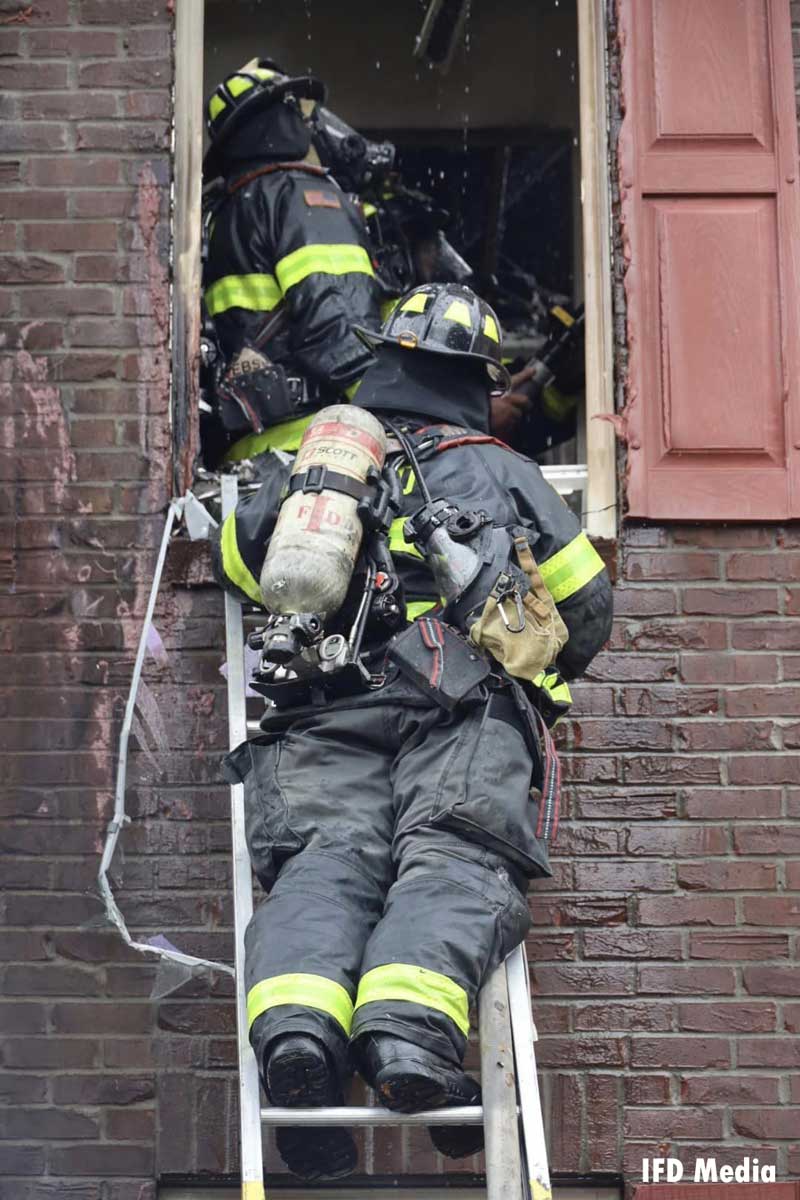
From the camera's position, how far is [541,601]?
12.7 ft

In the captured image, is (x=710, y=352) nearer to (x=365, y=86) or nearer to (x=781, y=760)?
(x=781, y=760)

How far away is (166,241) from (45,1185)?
2809mm

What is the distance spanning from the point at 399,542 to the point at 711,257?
189cm

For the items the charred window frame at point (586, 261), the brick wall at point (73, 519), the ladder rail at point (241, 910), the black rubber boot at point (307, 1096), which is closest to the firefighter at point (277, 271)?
the charred window frame at point (586, 261)

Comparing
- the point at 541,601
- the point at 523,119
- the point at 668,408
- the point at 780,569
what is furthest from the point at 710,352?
the point at 523,119

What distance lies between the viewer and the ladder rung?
338 centimetres

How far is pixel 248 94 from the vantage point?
564cm

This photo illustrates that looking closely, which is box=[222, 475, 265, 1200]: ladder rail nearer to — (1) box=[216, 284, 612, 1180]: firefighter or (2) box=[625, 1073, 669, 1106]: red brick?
(1) box=[216, 284, 612, 1180]: firefighter

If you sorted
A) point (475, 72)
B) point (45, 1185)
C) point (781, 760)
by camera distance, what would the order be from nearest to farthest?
point (45, 1185), point (781, 760), point (475, 72)

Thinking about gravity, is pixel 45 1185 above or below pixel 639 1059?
Answer: below

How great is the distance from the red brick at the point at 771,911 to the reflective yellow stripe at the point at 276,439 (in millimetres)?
1946

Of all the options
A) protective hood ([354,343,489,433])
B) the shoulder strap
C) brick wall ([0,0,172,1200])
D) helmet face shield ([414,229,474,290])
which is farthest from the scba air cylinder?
helmet face shield ([414,229,474,290])

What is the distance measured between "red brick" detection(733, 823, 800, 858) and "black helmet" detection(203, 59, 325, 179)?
2.79 m

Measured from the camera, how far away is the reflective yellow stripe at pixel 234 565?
13.9 feet
